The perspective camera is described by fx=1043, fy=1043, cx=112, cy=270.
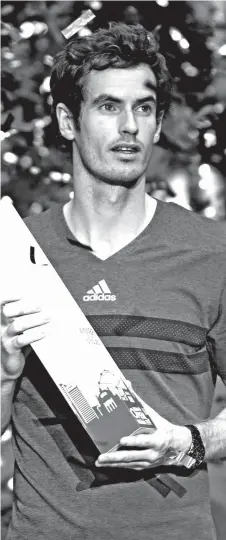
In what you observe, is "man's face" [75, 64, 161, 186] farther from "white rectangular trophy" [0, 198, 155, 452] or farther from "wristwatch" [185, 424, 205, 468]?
"wristwatch" [185, 424, 205, 468]

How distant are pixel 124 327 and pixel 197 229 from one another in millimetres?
348

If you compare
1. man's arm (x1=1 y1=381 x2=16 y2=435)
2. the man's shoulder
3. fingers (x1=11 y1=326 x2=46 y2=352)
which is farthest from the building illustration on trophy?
the man's shoulder

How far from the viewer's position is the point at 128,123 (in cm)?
252

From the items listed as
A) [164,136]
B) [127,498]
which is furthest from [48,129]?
[127,498]

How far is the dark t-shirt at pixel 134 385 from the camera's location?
240 centimetres

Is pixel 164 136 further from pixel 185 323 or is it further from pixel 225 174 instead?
pixel 185 323

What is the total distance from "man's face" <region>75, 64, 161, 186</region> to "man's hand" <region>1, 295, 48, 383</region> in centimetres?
45

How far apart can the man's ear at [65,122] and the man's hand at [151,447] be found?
83 cm

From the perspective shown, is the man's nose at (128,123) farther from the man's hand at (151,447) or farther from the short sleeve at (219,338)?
the man's hand at (151,447)

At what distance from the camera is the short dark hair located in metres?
2.64

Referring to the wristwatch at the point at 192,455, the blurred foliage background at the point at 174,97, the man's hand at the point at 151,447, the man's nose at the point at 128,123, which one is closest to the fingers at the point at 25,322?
the man's hand at the point at 151,447

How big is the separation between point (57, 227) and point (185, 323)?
0.43m

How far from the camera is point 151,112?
2.60 m

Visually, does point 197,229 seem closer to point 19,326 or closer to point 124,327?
point 124,327
